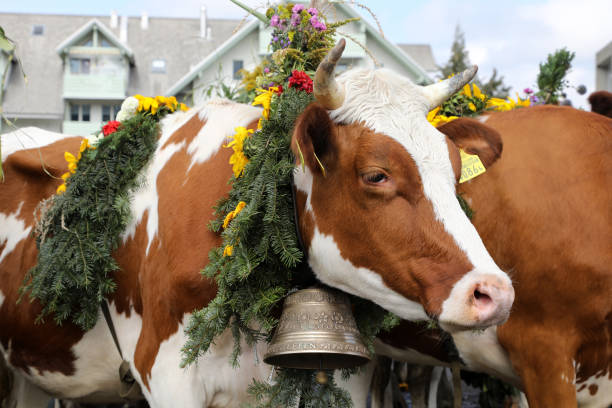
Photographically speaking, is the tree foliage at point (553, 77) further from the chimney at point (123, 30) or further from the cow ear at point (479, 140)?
the chimney at point (123, 30)

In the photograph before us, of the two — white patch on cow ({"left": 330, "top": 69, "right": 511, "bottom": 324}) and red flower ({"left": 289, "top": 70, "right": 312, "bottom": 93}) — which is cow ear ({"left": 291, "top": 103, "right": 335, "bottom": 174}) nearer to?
white patch on cow ({"left": 330, "top": 69, "right": 511, "bottom": 324})

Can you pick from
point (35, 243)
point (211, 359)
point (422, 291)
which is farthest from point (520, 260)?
point (35, 243)

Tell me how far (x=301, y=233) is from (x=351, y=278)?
0.33 m

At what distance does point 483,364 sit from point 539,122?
1.62 meters

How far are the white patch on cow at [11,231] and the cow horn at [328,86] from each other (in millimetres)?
2606

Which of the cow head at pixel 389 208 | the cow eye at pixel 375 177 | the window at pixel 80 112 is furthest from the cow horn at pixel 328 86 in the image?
the window at pixel 80 112

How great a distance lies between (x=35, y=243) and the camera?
13.3ft

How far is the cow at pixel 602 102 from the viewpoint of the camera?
478cm

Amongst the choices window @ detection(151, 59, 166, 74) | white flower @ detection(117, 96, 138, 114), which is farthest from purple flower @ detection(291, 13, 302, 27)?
window @ detection(151, 59, 166, 74)

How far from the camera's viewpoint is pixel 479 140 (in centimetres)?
328

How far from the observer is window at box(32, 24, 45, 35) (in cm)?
3594

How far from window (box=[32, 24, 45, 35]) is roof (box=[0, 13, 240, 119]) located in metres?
0.19

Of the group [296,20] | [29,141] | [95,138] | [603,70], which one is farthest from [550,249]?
[603,70]

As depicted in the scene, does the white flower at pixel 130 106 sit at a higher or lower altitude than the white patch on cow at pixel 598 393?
higher
